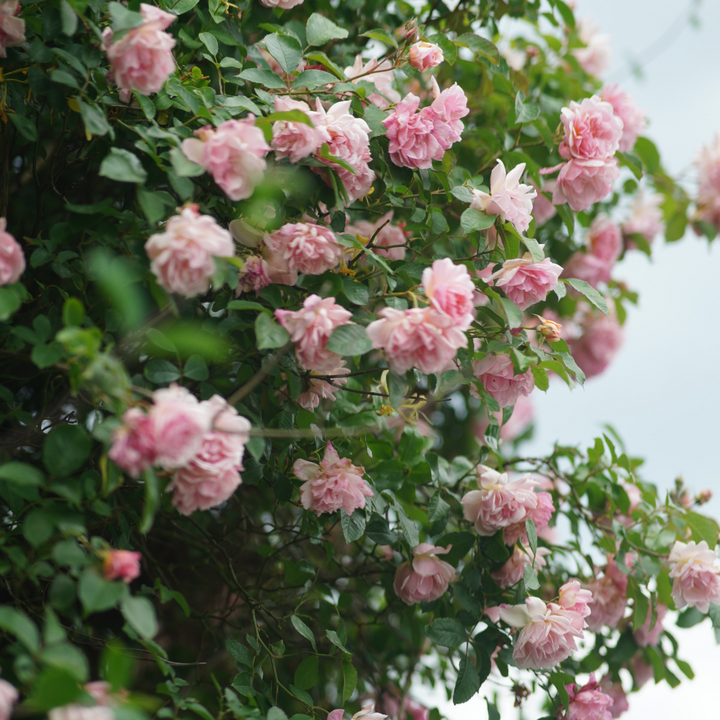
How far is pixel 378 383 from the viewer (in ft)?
3.30

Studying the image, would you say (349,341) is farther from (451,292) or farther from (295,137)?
(295,137)

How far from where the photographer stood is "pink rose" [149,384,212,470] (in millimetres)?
544

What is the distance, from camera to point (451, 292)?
66 cm

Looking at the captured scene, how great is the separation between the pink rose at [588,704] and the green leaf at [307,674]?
410 mm

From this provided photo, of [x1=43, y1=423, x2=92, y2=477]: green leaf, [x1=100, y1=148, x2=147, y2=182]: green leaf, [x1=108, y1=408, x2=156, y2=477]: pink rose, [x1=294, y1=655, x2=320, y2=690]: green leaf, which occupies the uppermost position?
[x1=100, y1=148, x2=147, y2=182]: green leaf

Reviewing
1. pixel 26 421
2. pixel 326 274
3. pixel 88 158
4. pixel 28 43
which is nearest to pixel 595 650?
pixel 326 274

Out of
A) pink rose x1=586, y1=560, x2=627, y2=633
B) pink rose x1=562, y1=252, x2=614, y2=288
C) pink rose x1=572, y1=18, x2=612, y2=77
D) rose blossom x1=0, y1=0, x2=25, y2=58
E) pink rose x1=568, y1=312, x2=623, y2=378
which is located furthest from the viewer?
pink rose x1=568, y1=312, x2=623, y2=378

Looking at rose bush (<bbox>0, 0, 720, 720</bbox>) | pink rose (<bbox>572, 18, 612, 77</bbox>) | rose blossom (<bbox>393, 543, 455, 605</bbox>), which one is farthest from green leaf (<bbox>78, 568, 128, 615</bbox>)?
pink rose (<bbox>572, 18, 612, 77</bbox>)

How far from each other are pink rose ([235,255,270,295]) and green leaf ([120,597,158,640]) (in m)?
0.37

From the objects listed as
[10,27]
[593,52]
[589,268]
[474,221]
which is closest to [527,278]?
[474,221]

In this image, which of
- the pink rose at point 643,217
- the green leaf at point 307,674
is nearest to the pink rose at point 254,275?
the green leaf at point 307,674

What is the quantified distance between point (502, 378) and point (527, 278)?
140 millimetres

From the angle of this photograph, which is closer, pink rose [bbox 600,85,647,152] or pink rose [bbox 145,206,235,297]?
pink rose [bbox 145,206,235,297]

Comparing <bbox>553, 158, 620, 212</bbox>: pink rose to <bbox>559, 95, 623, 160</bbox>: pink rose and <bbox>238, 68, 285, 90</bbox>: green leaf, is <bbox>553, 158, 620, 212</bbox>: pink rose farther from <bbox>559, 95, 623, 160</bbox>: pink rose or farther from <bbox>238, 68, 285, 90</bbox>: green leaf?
<bbox>238, 68, 285, 90</bbox>: green leaf
